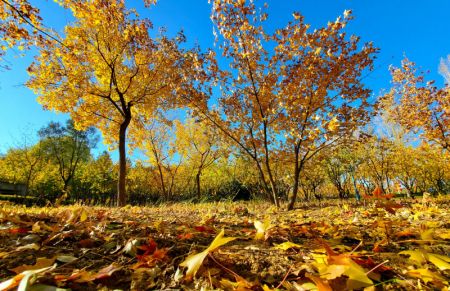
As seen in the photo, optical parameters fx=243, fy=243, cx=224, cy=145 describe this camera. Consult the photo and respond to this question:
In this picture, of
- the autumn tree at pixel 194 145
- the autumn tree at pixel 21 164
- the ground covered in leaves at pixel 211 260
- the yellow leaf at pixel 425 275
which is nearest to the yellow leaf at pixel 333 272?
the ground covered in leaves at pixel 211 260

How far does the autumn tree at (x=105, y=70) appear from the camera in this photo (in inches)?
324

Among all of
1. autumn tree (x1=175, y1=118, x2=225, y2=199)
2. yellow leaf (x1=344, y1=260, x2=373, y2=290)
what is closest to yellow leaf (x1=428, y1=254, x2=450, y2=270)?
yellow leaf (x1=344, y1=260, x2=373, y2=290)

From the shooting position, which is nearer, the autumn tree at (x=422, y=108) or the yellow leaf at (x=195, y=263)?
the yellow leaf at (x=195, y=263)

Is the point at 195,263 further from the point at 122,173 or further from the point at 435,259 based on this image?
the point at 122,173

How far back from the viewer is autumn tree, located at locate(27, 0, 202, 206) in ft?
27.0

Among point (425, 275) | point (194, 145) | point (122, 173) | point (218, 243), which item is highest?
point (194, 145)

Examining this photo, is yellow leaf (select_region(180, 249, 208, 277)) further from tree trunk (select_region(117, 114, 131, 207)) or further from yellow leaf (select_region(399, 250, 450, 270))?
tree trunk (select_region(117, 114, 131, 207))

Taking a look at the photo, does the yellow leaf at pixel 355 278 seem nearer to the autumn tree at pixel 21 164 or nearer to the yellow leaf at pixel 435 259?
the yellow leaf at pixel 435 259

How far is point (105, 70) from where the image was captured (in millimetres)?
9000

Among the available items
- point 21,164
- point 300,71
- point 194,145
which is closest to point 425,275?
point 300,71

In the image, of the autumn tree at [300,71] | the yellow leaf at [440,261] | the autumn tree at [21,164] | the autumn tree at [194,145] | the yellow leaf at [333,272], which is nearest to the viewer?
the yellow leaf at [333,272]

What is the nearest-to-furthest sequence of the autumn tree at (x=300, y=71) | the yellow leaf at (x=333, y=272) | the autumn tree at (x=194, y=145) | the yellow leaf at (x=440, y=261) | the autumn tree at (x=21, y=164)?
the yellow leaf at (x=333, y=272) < the yellow leaf at (x=440, y=261) < the autumn tree at (x=300, y=71) < the autumn tree at (x=194, y=145) < the autumn tree at (x=21, y=164)

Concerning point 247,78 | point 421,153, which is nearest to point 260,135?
point 247,78

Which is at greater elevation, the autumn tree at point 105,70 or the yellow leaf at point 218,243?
the autumn tree at point 105,70
